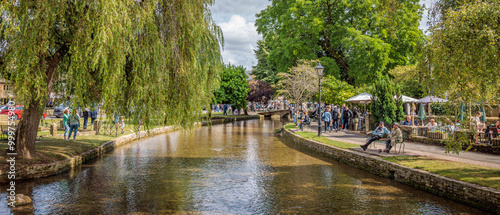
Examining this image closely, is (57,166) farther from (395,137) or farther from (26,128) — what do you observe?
(395,137)

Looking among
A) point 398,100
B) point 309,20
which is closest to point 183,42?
point 398,100

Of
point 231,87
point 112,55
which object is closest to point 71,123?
point 112,55

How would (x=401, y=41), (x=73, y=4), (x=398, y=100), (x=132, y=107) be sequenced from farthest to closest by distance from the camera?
(x=401, y=41) < (x=398, y=100) < (x=132, y=107) < (x=73, y=4)

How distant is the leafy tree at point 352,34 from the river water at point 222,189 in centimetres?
1861

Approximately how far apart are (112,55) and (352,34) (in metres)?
24.3

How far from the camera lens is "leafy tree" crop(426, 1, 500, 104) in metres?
7.92

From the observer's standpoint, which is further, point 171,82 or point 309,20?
point 309,20

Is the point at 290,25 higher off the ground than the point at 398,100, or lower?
higher

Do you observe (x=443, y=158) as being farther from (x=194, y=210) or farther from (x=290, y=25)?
(x=290, y=25)

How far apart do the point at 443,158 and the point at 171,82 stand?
390 inches

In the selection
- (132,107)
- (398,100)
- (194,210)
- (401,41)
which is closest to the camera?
(194,210)

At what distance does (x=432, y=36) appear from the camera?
947cm

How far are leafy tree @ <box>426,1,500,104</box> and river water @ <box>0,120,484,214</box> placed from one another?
122 inches

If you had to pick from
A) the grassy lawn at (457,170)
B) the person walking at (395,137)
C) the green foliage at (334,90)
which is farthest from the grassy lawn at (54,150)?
the green foliage at (334,90)
